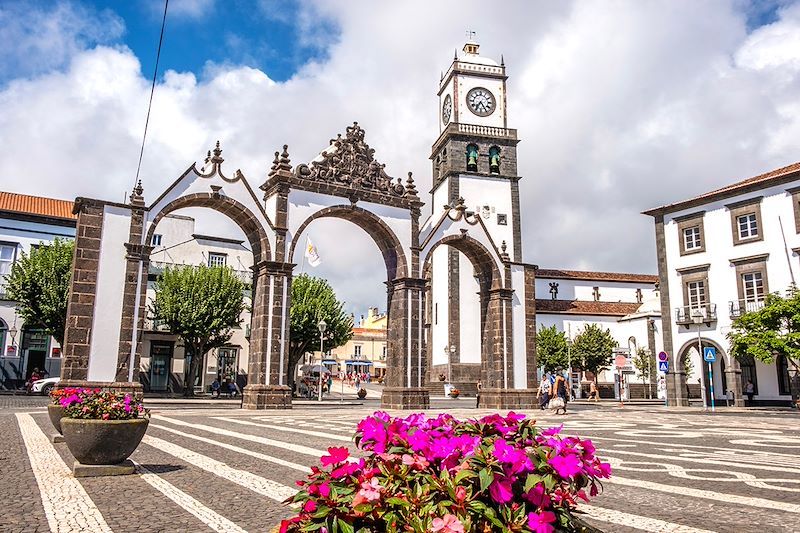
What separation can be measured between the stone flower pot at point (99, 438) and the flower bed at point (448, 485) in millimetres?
5272

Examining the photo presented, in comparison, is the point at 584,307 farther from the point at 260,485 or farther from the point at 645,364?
the point at 260,485

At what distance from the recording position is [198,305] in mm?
35156

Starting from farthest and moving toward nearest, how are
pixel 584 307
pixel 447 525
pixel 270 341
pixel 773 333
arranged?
1. pixel 584 307
2. pixel 773 333
3. pixel 270 341
4. pixel 447 525

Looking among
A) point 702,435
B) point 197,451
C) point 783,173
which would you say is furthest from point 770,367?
point 197,451

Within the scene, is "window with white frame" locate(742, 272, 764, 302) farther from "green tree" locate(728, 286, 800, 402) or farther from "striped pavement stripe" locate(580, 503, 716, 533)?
"striped pavement stripe" locate(580, 503, 716, 533)

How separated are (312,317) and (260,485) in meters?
31.2

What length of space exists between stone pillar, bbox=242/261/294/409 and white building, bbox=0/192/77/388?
21.6 meters

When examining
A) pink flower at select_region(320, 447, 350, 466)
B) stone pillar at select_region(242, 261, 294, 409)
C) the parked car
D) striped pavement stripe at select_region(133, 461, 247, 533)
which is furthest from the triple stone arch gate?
pink flower at select_region(320, 447, 350, 466)

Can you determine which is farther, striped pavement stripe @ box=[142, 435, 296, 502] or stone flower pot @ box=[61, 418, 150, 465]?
stone flower pot @ box=[61, 418, 150, 465]

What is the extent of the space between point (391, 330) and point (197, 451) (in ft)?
51.5

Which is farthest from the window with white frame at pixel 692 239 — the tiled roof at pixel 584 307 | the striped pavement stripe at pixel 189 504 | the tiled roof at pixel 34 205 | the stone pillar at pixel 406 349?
the tiled roof at pixel 34 205

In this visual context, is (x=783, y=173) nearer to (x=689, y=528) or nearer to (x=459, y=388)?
(x=459, y=388)

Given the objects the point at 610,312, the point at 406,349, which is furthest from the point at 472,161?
the point at 406,349

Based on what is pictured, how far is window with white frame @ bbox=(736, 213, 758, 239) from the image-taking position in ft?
106
